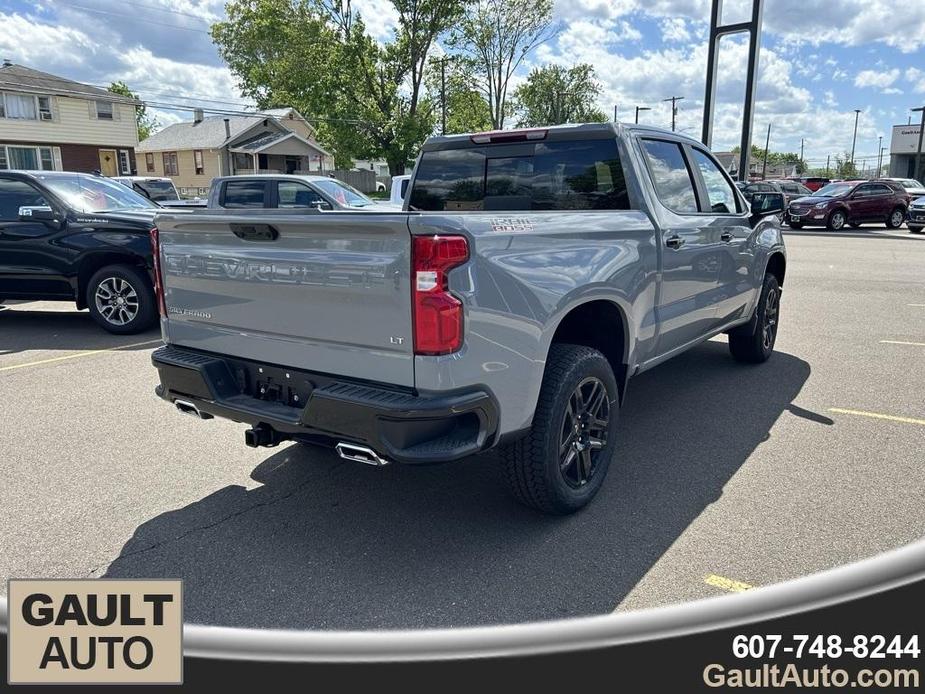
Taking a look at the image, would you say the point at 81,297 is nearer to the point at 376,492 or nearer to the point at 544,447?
the point at 376,492

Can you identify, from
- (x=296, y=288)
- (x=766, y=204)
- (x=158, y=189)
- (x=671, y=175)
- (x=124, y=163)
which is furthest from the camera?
(x=124, y=163)

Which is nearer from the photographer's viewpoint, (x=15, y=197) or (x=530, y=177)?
(x=530, y=177)

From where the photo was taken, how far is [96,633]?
240cm

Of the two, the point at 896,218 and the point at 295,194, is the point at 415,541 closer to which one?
the point at 295,194

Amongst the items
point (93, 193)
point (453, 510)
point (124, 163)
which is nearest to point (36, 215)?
point (93, 193)

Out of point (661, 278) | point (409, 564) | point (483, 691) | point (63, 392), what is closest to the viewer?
point (483, 691)

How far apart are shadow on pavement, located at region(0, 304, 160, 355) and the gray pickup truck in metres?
4.55

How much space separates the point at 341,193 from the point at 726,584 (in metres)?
10.9

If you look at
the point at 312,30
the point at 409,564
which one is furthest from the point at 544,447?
the point at 312,30

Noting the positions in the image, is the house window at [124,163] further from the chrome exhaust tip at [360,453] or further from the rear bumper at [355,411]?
the chrome exhaust tip at [360,453]

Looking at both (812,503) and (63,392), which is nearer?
(812,503)

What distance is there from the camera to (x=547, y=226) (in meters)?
3.30

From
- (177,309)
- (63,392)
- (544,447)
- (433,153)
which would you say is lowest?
(63,392)

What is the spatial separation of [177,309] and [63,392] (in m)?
2.84
